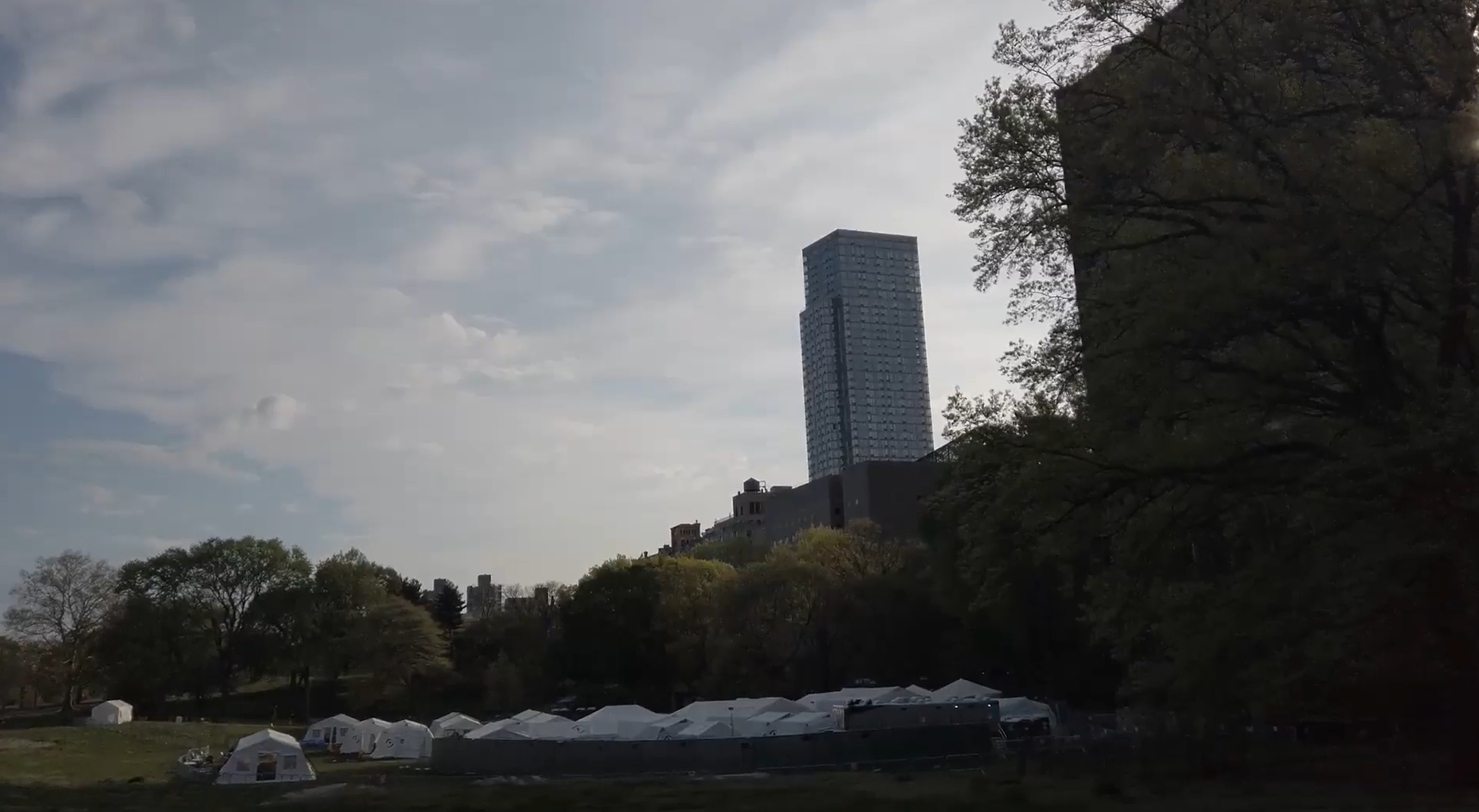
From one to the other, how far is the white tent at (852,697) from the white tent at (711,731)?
4.27m

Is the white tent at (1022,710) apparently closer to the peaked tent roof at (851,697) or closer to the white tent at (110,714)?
the peaked tent roof at (851,697)

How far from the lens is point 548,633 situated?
91625 mm

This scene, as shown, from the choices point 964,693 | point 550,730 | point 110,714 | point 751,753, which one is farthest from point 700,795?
point 110,714

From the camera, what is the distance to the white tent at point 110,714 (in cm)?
6994

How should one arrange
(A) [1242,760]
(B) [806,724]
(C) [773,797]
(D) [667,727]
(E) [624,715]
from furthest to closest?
1. (E) [624,715]
2. (D) [667,727]
3. (B) [806,724]
4. (A) [1242,760]
5. (C) [773,797]

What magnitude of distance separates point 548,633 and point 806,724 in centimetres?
5396

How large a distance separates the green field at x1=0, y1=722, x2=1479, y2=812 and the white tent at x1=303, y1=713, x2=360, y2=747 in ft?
81.6

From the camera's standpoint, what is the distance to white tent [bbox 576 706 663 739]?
148 ft

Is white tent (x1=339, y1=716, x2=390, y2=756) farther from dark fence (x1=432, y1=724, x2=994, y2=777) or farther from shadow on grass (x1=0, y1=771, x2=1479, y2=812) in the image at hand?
shadow on grass (x1=0, y1=771, x2=1479, y2=812)

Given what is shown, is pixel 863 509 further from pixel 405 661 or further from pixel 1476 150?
pixel 1476 150

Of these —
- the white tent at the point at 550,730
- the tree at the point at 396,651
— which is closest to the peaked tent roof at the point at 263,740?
the white tent at the point at 550,730

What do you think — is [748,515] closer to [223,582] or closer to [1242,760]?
[223,582]

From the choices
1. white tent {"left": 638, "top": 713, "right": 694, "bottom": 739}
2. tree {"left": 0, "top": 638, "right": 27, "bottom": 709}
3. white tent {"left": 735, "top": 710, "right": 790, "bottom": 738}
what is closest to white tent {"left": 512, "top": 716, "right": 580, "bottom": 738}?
white tent {"left": 638, "top": 713, "right": 694, "bottom": 739}

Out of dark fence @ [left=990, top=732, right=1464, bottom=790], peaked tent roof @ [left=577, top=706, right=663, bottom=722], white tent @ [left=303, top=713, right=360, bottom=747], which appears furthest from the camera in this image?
white tent @ [left=303, top=713, right=360, bottom=747]
